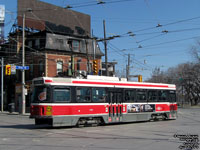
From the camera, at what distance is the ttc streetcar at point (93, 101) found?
1530cm

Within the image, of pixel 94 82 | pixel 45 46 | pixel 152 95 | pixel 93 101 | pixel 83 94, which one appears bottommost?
pixel 93 101

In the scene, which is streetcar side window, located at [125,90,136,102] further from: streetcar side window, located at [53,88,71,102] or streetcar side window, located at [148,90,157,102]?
streetcar side window, located at [53,88,71,102]

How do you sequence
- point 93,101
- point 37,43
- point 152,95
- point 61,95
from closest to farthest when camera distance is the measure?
1. point 61,95
2. point 93,101
3. point 152,95
4. point 37,43

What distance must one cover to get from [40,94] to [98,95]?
359cm

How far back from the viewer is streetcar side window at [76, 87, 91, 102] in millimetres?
16266

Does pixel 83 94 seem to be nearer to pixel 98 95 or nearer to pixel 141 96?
pixel 98 95

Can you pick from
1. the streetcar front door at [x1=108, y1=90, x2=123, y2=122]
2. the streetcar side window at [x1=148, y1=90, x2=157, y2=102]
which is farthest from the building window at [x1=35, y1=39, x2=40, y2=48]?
the streetcar front door at [x1=108, y1=90, x2=123, y2=122]

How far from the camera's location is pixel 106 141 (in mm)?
10805

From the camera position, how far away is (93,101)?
16906 mm

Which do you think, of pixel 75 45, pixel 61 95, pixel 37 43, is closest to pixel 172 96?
pixel 61 95

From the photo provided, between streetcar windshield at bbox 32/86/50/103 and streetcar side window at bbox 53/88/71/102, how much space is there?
0.39 metres

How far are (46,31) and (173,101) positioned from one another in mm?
21315

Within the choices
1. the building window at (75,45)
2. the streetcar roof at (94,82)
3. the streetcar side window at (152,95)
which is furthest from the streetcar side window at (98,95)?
the building window at (75,45)

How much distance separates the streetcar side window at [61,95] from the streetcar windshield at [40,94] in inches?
15.4
